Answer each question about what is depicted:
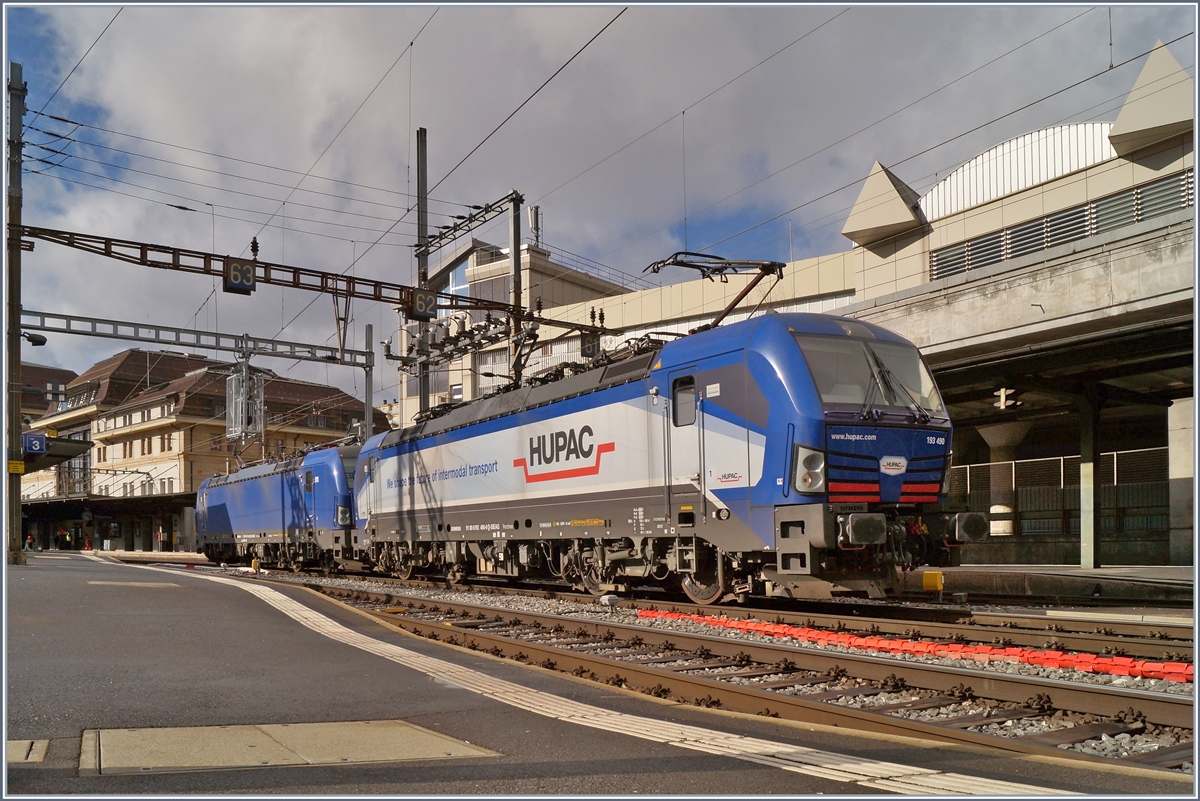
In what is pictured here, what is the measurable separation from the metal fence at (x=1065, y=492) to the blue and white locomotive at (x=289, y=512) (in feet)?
57.2

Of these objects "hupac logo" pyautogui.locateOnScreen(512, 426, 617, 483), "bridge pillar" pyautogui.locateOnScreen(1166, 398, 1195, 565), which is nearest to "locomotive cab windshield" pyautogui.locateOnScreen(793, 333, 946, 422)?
"hupac logo" pyautogui.locateOnScreen(512, 426, 617, 483)

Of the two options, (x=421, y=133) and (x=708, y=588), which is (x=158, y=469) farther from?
(x=708, y=588)

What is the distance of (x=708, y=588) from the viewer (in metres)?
13.9

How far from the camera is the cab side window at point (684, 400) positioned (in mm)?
13234

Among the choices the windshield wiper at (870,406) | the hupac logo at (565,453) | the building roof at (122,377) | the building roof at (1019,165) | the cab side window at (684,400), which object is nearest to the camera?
the windshield wiper at (870,406)

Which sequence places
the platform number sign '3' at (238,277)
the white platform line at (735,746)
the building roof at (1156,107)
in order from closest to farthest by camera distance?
the white platform line at (735,746) < the platform number sign '3' at (238,277) < the building roof at (1156,107)

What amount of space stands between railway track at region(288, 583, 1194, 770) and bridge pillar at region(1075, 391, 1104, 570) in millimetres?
14964

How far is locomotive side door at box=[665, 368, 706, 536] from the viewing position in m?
13.1

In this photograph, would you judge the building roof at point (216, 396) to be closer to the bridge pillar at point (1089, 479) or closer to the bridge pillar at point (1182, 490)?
the bridge pillar at point (1089, 479)

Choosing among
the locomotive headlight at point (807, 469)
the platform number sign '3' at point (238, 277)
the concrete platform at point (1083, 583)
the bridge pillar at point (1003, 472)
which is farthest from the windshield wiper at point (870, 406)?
the bridge pillar at point (1003, 472)

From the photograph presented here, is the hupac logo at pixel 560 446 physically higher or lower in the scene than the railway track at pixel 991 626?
higher

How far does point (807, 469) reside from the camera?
11273 mm

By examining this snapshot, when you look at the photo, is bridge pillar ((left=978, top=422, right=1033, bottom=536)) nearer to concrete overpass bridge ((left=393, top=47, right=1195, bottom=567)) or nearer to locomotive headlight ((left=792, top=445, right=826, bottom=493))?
concrete overpass bridge ((left=393, top=47, right=1195, bottom=567))

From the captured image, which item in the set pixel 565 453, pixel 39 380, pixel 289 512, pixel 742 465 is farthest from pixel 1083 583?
pixel 39 380
